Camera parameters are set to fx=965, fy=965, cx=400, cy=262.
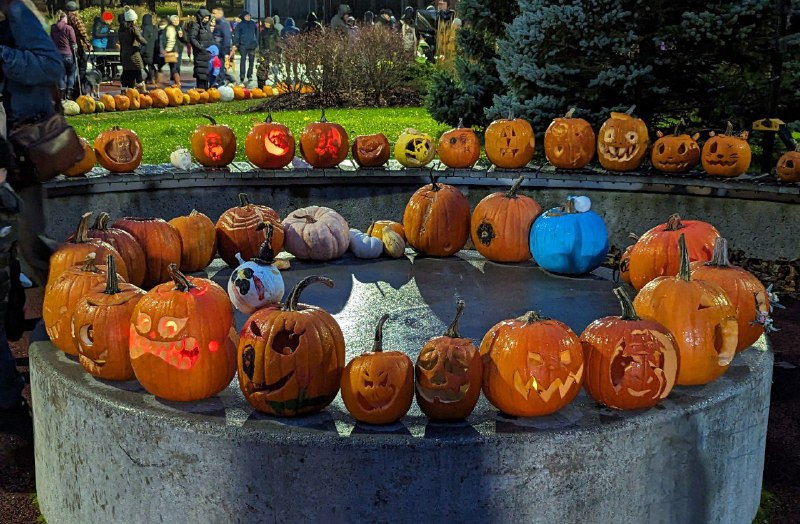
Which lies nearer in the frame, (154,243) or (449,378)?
(449,378)

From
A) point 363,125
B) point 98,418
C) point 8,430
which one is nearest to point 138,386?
point 98,418

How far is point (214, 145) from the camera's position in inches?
316

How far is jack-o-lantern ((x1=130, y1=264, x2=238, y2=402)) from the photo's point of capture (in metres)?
3.58

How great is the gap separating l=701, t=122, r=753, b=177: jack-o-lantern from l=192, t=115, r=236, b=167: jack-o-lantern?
391 centimetres

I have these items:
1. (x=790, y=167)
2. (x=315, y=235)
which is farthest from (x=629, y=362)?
(x=790, y=167)

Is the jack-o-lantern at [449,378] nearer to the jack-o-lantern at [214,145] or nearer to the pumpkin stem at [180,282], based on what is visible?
the pumpkin stem at [180,282]

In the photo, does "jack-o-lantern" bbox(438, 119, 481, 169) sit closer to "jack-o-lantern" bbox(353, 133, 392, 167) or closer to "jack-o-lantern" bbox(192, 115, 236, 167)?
"jack-o-lantern" bbox(353, 133, 392, 167)

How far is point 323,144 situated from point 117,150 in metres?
1.68

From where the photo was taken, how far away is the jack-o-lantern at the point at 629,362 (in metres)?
3.51

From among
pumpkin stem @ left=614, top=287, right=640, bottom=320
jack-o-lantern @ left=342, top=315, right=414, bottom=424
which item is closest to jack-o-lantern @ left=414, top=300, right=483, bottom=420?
jack-o-lantern @ left=342, top=315, right=414, bottom=424

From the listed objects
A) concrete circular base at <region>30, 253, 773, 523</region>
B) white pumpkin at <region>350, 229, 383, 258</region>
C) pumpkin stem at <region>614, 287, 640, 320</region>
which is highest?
pumpkin stem at <region>614, 287, 640, 320</region>

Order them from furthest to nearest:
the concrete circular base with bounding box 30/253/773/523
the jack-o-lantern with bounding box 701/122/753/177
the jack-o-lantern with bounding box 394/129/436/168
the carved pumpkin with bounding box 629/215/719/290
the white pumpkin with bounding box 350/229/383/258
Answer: the jack-o-lantern with bounding box 394/129/436/168
the jack-o-lantern with bounding box 701/122/753/177
the white pumpkin with bounding box 350/229/383/258
the carved pumpkin with bounding box 629/215/719/290
the concrete circular base with bounding box 30/253/773/523

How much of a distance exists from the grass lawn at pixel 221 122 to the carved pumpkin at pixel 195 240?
176 inches

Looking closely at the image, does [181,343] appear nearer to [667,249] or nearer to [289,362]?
[289,362]
